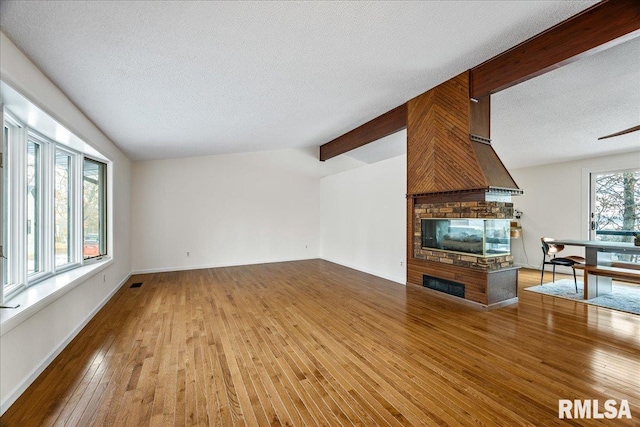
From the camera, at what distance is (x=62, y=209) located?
362 cm

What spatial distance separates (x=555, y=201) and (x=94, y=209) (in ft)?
30.3

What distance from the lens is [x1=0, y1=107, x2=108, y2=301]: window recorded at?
8.32ft

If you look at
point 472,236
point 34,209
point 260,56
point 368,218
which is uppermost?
point 260,56

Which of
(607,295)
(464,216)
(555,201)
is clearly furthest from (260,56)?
(555,201)

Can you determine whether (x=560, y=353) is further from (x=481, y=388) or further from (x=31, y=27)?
(x=31, y=27)

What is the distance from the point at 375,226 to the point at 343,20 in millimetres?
4392

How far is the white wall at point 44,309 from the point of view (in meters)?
1.93

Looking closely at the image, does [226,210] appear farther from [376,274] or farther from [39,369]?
[39,369]

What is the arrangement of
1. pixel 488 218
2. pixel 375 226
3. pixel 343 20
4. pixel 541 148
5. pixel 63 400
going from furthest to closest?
pixel 375 226
pixel 541 148
pixel 488 218
pixel 343 20
pixel 63 400

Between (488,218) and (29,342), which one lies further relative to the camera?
(488,218)

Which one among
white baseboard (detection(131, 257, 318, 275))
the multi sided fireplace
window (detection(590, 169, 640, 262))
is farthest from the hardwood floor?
window (detection(590, 169, 640, 262))

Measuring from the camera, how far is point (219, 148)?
6.57 metres

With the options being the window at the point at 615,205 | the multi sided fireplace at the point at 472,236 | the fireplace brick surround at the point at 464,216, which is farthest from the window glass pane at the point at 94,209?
the window at the point at 615,205

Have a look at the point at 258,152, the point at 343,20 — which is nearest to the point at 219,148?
the point at 258,152
